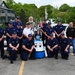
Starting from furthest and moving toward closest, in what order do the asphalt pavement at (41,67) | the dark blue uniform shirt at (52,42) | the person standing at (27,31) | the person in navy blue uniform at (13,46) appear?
the person standing at (27,31) → the dark blue uniform shirt at (52,42) → the person in navy blue uniform at (13,46) → the asphalt pavement at (41,67)

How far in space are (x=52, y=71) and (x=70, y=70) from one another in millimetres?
684

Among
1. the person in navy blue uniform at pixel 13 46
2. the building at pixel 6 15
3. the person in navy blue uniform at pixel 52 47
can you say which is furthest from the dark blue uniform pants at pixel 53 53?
the building at pixel 6 15

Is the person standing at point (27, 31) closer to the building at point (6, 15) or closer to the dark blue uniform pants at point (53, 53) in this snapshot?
the dark blue uniform pants at point (53, 53)

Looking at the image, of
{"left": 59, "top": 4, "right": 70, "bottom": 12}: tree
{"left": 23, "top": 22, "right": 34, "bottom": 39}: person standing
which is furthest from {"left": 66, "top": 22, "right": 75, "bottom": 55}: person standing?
{"left": 59, "top": 4, "right": 70, "bottom": 12}: tree

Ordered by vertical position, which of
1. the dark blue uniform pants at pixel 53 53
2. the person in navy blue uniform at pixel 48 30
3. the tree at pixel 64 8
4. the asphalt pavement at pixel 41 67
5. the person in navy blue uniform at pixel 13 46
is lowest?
the tree at pixel 64 8

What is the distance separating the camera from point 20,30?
12.3m

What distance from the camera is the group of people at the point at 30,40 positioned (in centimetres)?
1141

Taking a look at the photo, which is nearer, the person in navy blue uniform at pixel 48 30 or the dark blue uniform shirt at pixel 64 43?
the dark blue uniform shirt at pixel 64 43

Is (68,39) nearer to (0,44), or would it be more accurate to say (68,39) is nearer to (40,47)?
(40,47)

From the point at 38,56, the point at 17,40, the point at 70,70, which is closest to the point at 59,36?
the point at 38,56

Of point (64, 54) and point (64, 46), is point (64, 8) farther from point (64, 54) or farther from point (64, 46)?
point (64, 54)

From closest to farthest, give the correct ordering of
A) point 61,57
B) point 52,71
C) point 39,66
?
point 52,71, point 39,66, point 61,57

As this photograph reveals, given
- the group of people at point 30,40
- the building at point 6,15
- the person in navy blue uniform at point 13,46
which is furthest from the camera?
the building at point 6,15

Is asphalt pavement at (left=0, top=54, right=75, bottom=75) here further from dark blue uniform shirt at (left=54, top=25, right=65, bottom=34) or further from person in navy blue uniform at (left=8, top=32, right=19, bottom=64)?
dark blue uniform shirt at (left=54, top=25, right=65, bottom=34)
